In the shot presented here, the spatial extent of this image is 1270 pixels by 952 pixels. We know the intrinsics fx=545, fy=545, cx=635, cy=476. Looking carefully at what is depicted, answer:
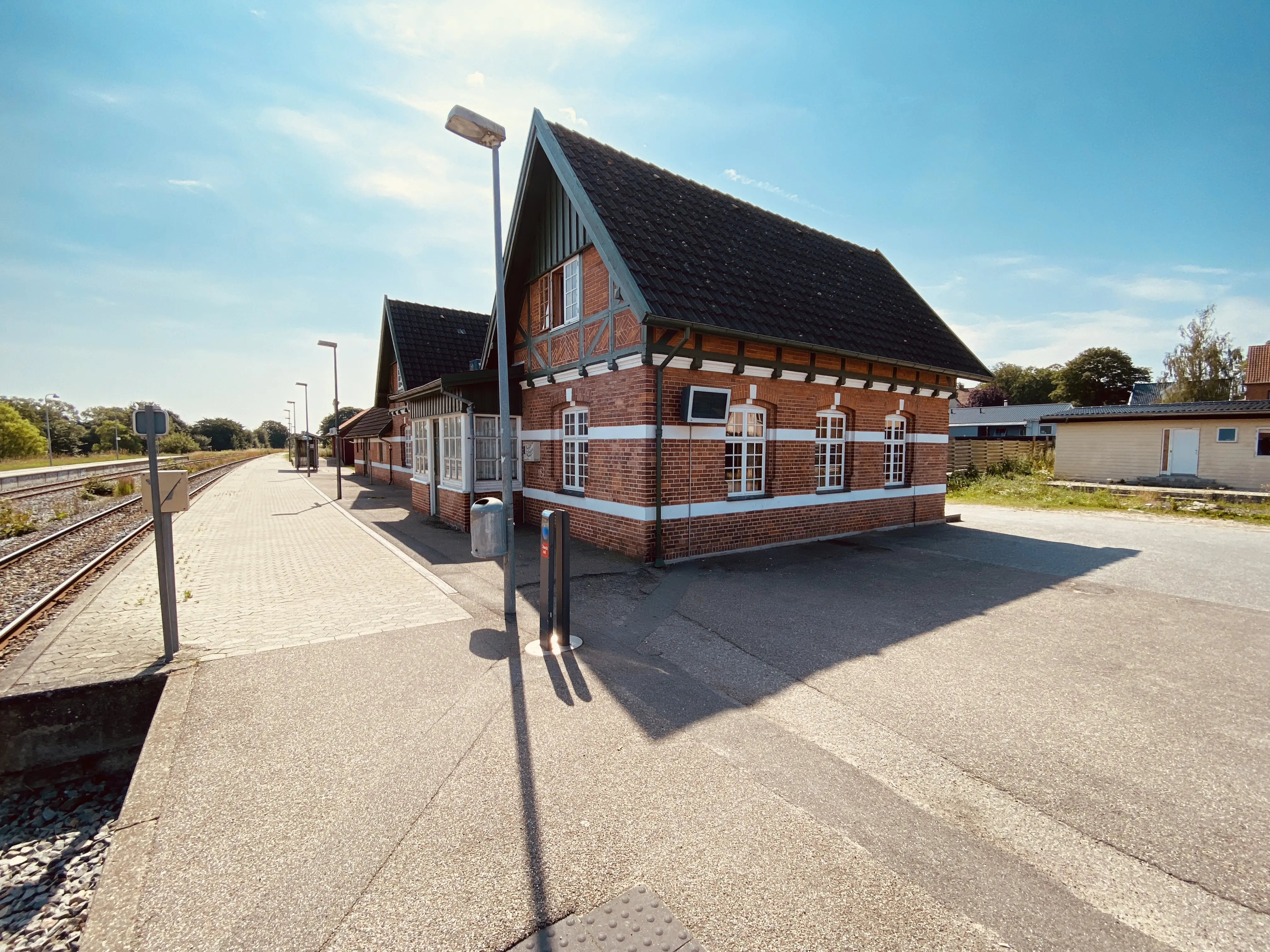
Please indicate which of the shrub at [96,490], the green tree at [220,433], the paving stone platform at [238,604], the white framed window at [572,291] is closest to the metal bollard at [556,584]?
the paving stone platform at [238,604]

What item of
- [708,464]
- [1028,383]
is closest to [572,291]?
[708,464]

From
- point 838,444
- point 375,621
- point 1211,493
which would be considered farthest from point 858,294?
point 1211,493

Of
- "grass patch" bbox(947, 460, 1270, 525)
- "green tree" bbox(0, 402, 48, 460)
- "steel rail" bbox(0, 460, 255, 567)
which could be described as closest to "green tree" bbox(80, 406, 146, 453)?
"green tree" bbox(0, 402, 48, 460)

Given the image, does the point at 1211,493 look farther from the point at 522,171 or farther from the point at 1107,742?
the point at 522,171

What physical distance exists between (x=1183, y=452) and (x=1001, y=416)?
22.4 metres

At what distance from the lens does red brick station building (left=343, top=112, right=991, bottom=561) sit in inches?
343

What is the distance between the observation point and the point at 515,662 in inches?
203

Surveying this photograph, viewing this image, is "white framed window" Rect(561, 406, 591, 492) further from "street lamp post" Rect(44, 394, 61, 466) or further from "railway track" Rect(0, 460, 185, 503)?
"street lamp post" Rect(44, 394, 61, 466)

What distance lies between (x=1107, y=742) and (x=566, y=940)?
12.8 feet

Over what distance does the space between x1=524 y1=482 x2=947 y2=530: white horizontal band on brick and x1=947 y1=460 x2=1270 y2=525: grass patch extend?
829cm

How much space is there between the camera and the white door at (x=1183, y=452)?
822 inches

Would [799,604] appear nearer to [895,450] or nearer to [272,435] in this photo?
[895,450]

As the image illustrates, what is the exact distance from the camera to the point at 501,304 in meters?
6.45

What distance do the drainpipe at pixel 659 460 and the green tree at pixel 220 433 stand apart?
384ft
